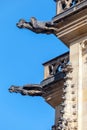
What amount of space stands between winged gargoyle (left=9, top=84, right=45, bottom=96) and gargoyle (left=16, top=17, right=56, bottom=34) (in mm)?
1297

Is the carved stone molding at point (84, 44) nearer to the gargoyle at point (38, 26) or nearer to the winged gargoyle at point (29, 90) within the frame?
the gargoyle at point (38, 26)

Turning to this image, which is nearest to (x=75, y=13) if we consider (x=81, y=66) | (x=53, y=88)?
(x=81, y=66)

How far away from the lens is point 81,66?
11250 millimetres

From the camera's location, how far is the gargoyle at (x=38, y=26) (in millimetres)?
12094

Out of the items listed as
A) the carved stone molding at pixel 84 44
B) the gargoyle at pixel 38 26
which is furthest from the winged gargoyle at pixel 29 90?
the carved stone molding at pixel 84 44

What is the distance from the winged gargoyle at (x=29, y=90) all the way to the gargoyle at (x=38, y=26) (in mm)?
1297

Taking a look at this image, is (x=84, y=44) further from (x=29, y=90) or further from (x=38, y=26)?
(x=29, y=90)

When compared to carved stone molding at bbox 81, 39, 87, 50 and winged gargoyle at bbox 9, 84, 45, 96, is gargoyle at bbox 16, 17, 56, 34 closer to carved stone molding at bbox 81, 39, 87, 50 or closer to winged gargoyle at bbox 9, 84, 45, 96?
carved stone molding at bbox 81, 39, 87, 50

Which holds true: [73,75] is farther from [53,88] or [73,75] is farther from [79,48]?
[53,88]

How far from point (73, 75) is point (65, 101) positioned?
0.56 m

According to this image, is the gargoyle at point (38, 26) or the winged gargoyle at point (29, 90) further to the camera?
the winged gargoyle at point (29, 90)

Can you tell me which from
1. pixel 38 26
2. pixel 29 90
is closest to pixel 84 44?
pixel 38 26

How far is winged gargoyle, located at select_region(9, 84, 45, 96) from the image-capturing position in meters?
12.8

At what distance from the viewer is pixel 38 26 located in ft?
39.7
